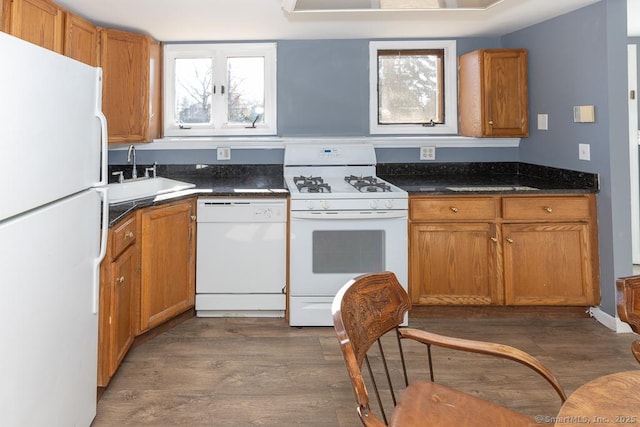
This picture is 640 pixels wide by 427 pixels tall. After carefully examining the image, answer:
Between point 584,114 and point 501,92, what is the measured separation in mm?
658

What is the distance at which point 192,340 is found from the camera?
2809mm

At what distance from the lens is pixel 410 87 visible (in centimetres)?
386

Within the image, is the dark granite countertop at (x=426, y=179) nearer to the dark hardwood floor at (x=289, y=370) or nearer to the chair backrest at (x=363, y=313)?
the dark hardwood floor at (x=289, y=370)

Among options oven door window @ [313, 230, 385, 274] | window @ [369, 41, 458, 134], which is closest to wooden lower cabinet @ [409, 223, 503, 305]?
oven door window @ [313, 230, 385, 274]

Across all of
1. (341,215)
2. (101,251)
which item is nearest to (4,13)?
(101,251)

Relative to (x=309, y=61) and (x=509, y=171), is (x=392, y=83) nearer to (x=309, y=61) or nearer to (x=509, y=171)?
(x=309, y=61)

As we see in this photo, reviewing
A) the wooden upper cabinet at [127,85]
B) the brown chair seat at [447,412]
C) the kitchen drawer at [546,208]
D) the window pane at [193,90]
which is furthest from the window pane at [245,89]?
the brown chair seat at [447,412]

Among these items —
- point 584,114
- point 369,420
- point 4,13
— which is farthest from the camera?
point 584,114

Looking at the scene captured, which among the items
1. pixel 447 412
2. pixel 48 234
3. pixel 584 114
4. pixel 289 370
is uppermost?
pixel 584 114

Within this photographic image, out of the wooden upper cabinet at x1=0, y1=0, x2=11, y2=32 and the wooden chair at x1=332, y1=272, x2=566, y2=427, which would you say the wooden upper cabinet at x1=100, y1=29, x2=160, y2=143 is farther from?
the wooden chair at x1=332, y1=272, x2=566, y2=427

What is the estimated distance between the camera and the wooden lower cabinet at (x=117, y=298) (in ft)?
6.89

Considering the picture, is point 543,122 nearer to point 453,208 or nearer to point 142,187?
point 453,208

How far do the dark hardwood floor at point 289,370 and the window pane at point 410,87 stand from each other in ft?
5.42

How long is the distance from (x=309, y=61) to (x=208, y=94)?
2.79 feet
